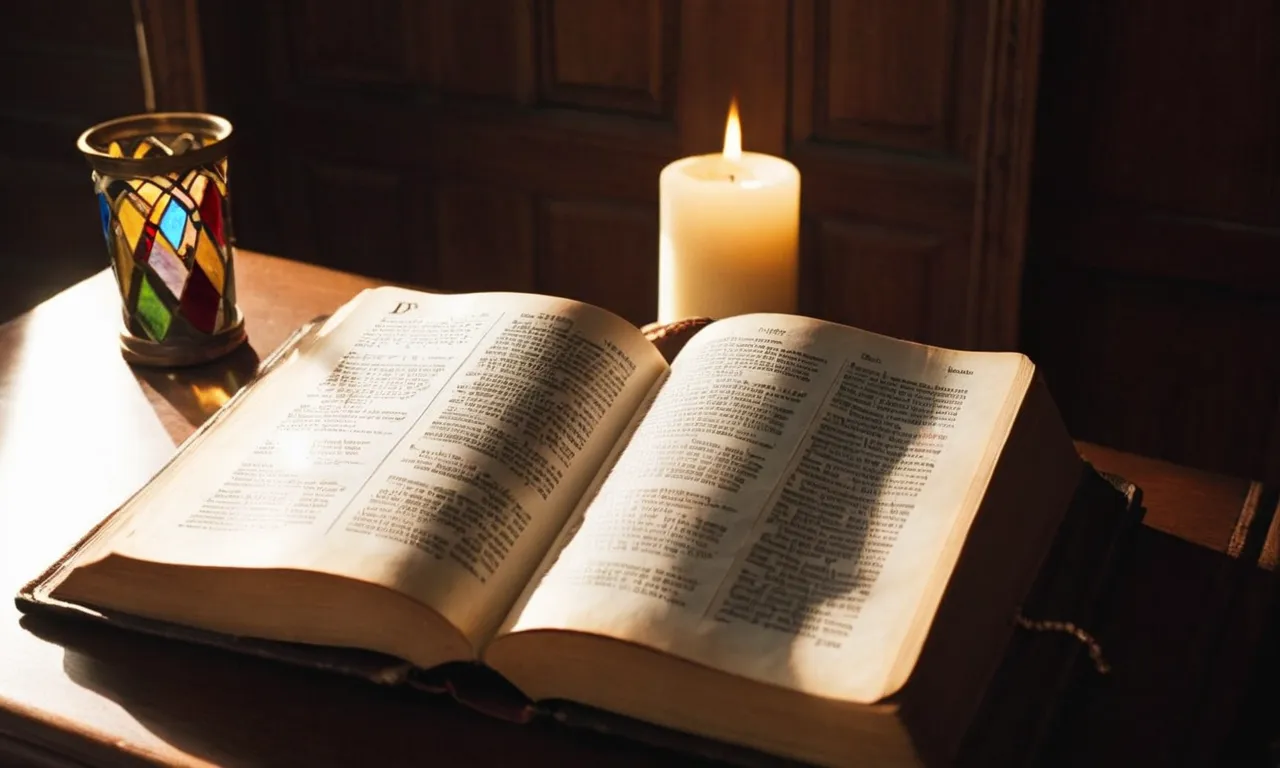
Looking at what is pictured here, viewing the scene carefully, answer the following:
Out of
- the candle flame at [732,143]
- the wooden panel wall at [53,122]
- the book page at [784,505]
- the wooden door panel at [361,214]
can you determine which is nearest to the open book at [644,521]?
the book page at [784,505]

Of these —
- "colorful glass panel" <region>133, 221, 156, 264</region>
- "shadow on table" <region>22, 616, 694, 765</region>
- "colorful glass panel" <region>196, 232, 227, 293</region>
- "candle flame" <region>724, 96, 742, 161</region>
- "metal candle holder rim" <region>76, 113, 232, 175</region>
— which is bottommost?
"shadow on table" <region>22, 616, 694, 765</region>

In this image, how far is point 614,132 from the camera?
6.14 ft

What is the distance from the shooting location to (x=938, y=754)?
1.92 ft

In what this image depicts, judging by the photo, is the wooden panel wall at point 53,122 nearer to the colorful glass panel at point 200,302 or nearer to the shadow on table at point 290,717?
the colorful glass panel at point 200,302

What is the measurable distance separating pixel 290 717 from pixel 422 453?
0.15 m

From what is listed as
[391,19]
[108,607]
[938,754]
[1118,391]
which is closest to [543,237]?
[391,19]

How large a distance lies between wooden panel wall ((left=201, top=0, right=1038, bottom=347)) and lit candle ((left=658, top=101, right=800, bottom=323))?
694 mm

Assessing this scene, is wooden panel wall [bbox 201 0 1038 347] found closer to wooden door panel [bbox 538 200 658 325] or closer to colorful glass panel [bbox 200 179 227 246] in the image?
wooden door panel [bbox 538 200 658 325]

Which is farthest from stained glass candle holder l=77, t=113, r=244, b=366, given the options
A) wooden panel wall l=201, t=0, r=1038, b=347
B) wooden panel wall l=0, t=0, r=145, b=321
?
wooden panel wall l=0, t=0, r=145, b=321

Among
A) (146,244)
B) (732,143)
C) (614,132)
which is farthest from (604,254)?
(146,244)

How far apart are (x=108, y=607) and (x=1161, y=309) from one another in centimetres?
131

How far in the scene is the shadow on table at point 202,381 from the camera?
3.17 feet

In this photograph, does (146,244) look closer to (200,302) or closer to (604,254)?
(200,302)

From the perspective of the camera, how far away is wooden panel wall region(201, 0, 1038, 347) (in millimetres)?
1674
